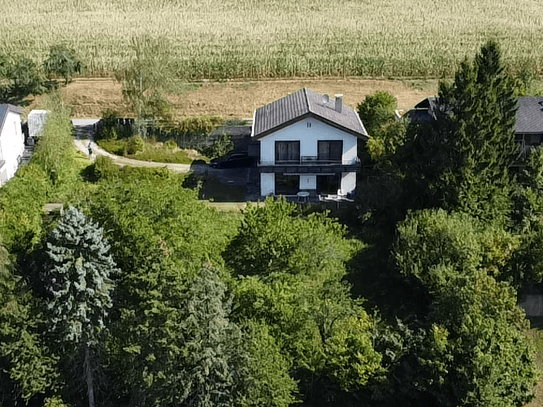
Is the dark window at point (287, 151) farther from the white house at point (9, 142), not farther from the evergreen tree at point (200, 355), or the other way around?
the evergreen tree at point (200, 355)

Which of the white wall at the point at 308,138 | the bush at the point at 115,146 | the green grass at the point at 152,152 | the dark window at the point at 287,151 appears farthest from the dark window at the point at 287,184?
the bush at the point at 115,146

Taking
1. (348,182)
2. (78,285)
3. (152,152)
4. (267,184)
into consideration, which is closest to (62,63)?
(152,152)

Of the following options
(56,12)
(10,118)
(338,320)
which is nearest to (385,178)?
(338,320)

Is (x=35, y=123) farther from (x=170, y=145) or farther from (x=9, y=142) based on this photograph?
(x=170, y=145)

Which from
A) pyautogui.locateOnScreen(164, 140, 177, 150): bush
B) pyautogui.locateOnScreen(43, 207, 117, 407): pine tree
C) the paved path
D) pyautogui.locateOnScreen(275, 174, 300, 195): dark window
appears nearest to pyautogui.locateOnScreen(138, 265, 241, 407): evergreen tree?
pyautogui.locateOnScreen(43, 207, 117, 407): pine tree

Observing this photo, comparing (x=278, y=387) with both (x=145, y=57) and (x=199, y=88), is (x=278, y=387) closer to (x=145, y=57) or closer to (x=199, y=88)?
(x=145, y=57)
